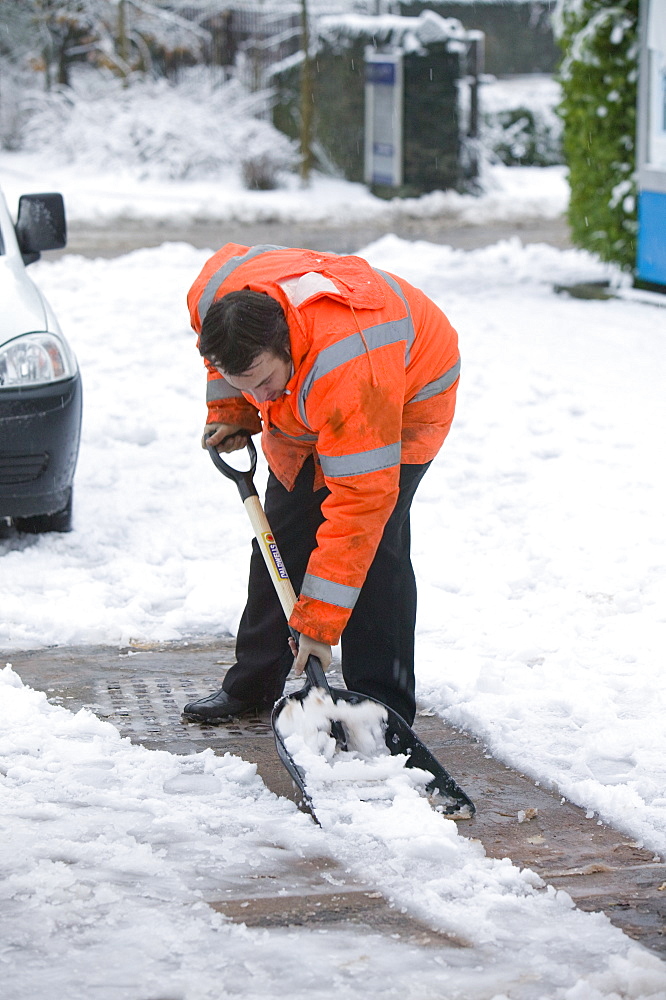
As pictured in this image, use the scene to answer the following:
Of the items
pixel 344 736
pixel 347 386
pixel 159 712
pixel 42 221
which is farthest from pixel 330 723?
pixel 42 221

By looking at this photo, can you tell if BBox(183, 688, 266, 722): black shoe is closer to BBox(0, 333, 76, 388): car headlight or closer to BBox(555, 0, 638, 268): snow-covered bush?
BBox(0, 333, 76, 388): car headlight

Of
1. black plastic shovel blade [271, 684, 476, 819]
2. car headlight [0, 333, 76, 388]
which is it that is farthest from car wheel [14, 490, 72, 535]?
black plastic shovel blade [271, 684, 476, 819]

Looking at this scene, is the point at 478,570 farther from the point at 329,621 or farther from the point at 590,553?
the point at 329,621

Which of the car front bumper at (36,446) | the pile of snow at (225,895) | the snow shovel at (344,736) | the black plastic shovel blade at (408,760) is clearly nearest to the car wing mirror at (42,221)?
the car front bumper at (36,446)

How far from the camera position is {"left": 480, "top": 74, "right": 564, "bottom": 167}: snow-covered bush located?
69.9 ft

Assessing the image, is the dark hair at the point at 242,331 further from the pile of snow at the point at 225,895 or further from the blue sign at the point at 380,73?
the blue sign at the point at 380,73

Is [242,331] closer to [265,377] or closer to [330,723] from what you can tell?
[265,377]

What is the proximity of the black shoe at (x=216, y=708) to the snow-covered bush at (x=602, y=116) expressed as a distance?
7.34m

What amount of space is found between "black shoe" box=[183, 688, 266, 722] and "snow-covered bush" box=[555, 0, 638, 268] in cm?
734

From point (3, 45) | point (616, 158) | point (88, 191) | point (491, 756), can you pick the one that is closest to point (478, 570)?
point (491, 756)

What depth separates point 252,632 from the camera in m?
3.66

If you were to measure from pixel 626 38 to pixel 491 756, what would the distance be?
791 cm

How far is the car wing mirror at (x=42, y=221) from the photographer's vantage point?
5.61m

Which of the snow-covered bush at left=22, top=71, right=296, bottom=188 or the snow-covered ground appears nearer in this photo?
the snow-covered ground
